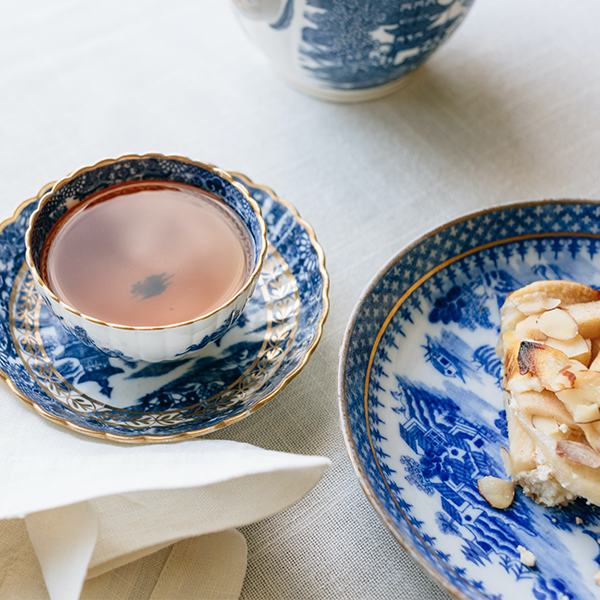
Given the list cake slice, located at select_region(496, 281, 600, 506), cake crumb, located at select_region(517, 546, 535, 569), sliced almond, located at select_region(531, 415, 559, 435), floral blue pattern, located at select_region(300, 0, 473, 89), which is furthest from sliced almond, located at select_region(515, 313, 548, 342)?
floral blue pattern, located at select_region(300, 0, 473, 89)

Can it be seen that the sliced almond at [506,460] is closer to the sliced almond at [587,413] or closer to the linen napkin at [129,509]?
the sliced almond at [587,413]

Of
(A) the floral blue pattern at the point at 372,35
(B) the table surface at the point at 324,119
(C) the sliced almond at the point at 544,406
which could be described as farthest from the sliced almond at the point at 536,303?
(A) the floral blue pattern at the point at 372,35

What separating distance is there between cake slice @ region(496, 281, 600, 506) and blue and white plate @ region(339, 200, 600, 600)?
4 cm

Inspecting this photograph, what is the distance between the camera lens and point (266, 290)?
822 millimetres

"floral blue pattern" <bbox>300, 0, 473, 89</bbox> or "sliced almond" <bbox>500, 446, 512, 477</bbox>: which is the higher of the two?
"floral blue pattern" <bbox>300, 0, 473, 89</bbox>

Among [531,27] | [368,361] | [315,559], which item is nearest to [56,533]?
[315,559]

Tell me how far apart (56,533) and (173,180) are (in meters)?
0.46

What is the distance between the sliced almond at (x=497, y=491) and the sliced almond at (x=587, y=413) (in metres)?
0.11

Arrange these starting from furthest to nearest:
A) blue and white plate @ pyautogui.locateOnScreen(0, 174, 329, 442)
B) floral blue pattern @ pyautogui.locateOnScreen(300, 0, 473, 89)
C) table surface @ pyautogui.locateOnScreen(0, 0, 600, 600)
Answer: table surface @ pyautogui.locateOnScreen(0, 0, 600, 600) < floral blue pattern @ pyautogui.locateOnScreen(300, 0, 473, 89) < blue and white plate @ pyautogui.locateOnScreen(0, 174, 329, 442)

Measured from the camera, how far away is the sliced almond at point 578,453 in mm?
601

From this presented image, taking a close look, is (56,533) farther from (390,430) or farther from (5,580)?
(390,430)

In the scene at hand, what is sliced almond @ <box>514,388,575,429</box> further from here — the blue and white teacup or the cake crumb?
the blue and white teacup

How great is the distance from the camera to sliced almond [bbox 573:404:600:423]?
0.61 m

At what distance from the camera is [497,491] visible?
66 centimetres
